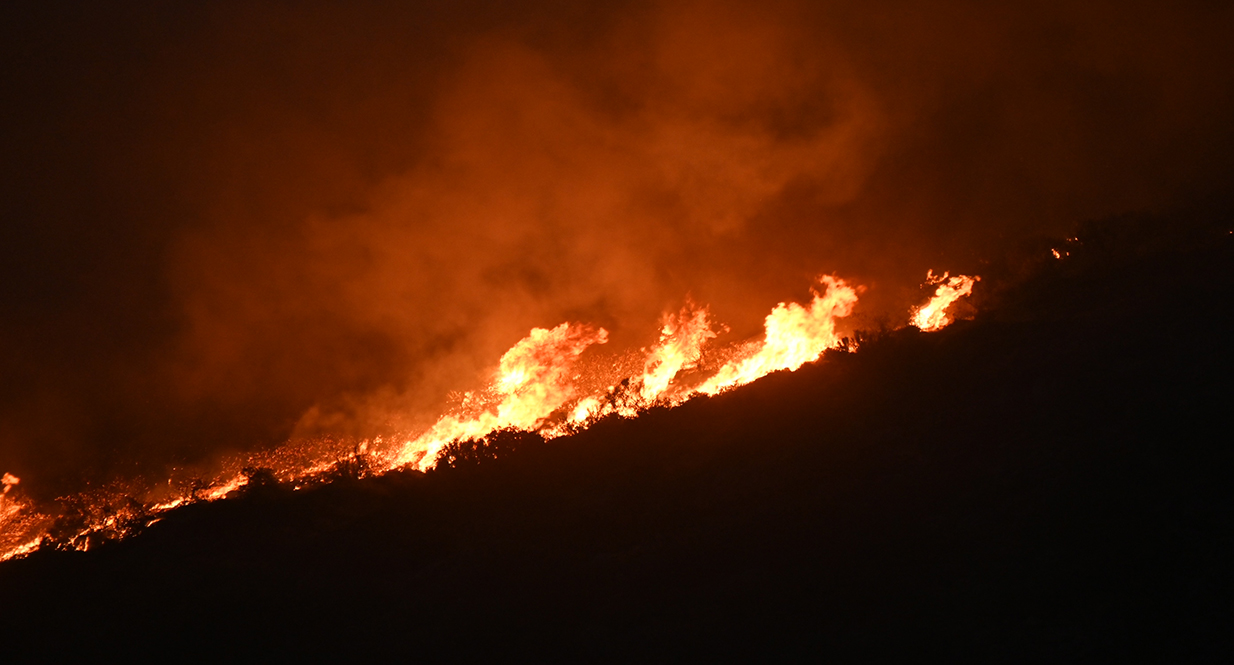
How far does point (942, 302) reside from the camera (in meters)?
10.3

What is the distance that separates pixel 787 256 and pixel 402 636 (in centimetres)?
989

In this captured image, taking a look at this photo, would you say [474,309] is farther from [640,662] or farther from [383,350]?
[640,662]

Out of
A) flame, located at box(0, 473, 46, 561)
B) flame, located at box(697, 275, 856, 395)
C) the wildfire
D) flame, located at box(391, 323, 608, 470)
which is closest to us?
the wildfire

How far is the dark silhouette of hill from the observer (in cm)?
548

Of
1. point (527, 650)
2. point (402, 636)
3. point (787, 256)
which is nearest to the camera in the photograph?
point (527, 650)

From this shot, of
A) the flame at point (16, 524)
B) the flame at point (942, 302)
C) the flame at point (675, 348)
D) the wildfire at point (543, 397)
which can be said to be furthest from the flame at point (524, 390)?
the flame at point (16, 524)

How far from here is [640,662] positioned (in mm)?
5824

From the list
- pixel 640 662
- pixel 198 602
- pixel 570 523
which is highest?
pixel 198 602

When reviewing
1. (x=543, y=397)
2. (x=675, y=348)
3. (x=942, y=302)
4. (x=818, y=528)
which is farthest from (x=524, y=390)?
(x=942, y=302)

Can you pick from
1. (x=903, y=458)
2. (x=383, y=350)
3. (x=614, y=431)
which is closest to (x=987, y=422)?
(x=903, y=458)

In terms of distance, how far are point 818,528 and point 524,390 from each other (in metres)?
6.27

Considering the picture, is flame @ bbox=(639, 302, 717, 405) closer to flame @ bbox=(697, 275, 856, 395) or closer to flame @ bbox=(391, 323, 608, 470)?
flame @ bbox=(697, 275, 856, 395)

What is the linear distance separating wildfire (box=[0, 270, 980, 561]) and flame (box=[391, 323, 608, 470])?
0.02 meters

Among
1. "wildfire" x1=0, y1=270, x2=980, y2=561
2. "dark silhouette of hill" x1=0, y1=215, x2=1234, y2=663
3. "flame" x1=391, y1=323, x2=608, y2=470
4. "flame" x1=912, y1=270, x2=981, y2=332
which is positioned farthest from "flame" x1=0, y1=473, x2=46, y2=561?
"flame" x1=912, y1=270, x2=981, y2=332
